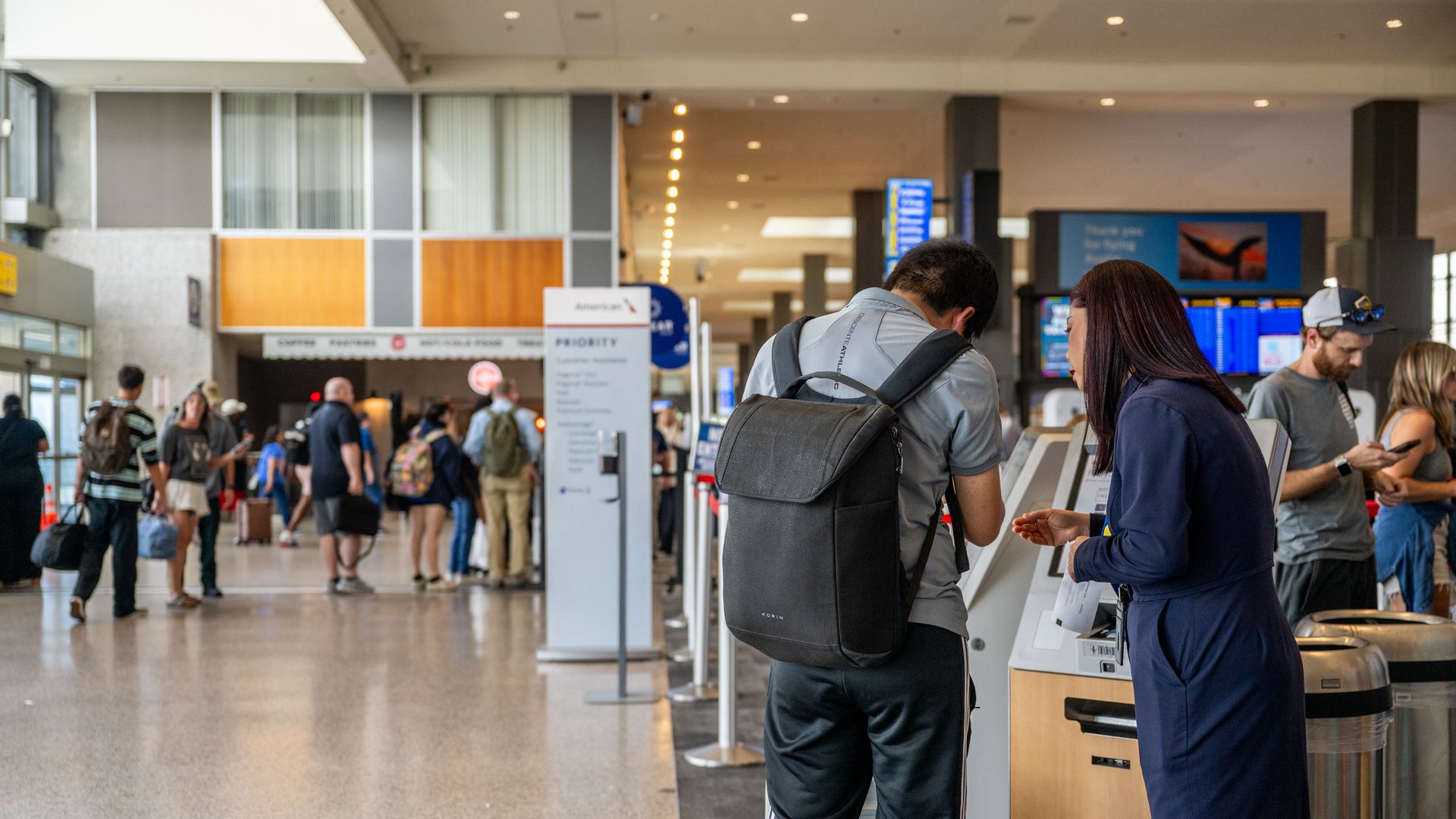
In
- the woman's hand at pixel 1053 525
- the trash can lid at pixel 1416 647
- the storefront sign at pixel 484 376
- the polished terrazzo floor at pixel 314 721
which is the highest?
the storefront sign at pixel 484 376

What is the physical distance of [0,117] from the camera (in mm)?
11805

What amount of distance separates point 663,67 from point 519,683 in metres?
7.44

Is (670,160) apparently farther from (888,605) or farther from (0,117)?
(888,605)

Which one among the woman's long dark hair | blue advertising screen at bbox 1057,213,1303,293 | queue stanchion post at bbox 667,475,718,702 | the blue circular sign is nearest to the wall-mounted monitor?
blue advertising screen at bbox 1057,213,1303,293

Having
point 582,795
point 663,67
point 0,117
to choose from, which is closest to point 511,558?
point 663,67

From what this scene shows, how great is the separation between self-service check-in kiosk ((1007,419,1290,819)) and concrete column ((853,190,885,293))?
50.6 ft

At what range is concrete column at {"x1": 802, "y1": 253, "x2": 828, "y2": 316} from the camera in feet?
73.9

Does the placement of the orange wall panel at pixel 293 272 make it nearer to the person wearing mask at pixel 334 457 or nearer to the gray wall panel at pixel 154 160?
the gray wall panel at pixel 154 160

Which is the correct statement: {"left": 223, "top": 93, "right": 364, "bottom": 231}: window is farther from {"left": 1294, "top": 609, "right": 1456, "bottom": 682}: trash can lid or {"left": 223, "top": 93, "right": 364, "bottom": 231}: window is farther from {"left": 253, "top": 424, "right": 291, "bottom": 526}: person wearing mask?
{"left": 1294, "top": 609, "right": 1456, "bottom": 682}: trash can lid

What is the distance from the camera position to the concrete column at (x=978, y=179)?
12.0 m

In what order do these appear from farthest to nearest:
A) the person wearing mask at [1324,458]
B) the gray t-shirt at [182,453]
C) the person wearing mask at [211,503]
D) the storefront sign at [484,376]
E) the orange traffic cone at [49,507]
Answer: the storefront sign at [484,376] < the orange traffic cone at [49,507] < the person wearing mask at [211,503] < the gray t-shirt at [182,453] < the person wearing mask at [1324,458]

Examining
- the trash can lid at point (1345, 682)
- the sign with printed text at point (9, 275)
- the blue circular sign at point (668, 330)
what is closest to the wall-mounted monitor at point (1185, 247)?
the blue circular sign at point (668, 330)

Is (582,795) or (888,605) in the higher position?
(888,605)

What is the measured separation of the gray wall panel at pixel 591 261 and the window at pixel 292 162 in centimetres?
210
